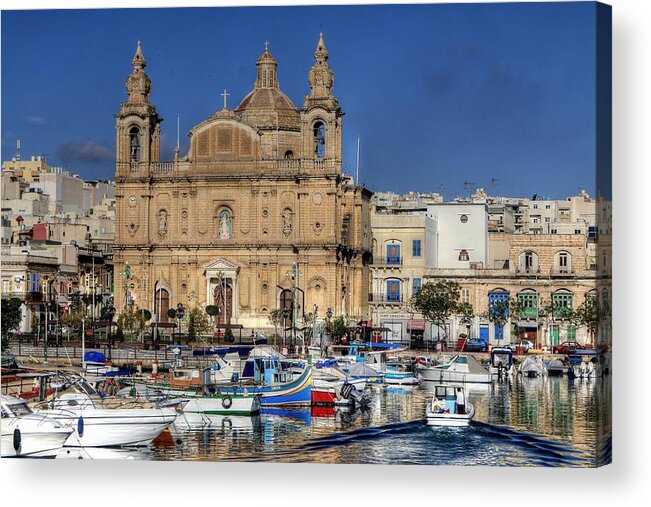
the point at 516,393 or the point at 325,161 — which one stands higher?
the point at 325,161

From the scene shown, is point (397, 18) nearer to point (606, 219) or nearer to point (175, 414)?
point (606, 219)

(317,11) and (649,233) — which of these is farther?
(317,11)

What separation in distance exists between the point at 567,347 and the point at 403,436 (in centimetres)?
1169

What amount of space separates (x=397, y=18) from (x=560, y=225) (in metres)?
20.8

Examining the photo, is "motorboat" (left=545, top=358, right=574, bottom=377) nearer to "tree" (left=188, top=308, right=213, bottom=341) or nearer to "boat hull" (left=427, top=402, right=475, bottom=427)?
"boat hull" (left=427, top=402, right=475, bottom=427)

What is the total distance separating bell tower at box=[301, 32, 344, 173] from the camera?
147 feet

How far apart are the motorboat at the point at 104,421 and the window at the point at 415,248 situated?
64.9 feet

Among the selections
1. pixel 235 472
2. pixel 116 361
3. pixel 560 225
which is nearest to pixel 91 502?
pixel 235 472

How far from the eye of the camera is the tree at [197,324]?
41734mm

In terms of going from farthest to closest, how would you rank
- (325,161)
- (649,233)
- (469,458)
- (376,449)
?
(325,161)
(376,449)
(469,458)
(649,233)

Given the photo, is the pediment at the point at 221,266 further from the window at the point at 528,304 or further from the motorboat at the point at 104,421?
the motorboat at the point at 104,421

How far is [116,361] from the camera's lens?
124 ft

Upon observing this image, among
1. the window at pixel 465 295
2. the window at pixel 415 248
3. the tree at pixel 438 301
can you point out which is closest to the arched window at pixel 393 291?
the window at pixel 415 248

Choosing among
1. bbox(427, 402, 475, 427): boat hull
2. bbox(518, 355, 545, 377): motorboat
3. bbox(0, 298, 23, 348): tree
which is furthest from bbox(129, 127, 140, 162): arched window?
bbox(427, 402, 475, 427): boat hull
